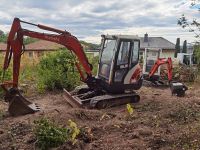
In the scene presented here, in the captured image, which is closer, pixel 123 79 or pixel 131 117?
pixel 131 117

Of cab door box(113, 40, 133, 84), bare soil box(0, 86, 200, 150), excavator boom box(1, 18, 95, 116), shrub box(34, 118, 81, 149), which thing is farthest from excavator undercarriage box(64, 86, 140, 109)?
shrub box(34, 118, 81, 149)

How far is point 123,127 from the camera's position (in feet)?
24.8

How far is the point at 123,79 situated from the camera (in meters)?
10.8

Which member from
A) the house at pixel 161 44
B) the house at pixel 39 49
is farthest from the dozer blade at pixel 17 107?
the house at pixel 161 44

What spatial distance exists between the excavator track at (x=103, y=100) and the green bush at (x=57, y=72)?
8.53 feet

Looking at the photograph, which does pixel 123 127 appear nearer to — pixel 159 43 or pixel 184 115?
pixel 184 115

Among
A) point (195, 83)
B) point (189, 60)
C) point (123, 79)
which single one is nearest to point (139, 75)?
point (123, 79)

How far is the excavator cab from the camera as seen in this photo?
34.6 feet

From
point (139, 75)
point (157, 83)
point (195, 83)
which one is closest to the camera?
point (139, 75)

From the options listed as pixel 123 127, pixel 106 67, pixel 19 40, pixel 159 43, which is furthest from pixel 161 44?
pixel 123 127

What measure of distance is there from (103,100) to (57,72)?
3.83m

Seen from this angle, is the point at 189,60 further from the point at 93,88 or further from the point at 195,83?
the point at 93,88

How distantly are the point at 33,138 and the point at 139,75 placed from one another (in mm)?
5324

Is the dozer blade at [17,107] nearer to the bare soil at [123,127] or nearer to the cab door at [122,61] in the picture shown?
the bare soil at [123,127]
